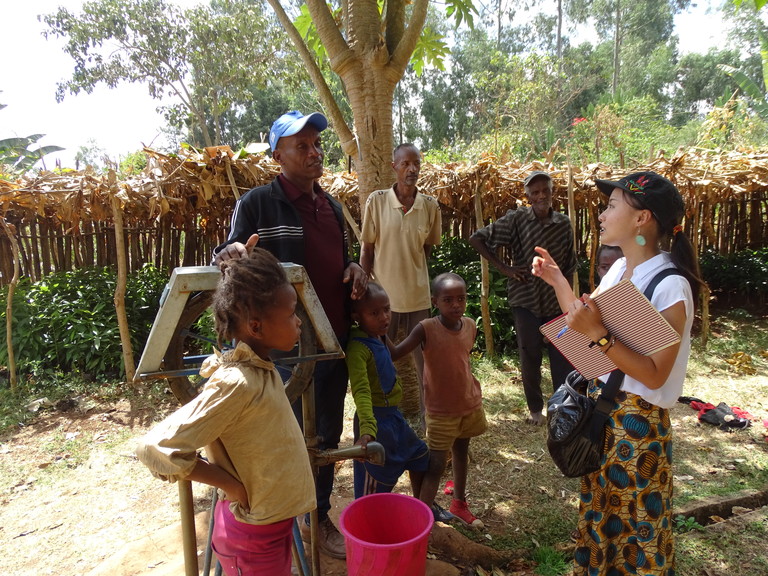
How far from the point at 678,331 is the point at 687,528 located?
5.99ft

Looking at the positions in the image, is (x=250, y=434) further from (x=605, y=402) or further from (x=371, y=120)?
(x=371, y=120)

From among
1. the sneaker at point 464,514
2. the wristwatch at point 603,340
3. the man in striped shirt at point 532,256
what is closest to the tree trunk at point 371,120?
the man in striped shirt at point 532,256

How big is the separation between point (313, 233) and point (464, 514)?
74.7 inches

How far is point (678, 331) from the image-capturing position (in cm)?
167

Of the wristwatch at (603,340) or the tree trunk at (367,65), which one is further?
the tree trunk at (367,65)

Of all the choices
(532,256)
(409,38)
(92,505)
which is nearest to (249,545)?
(92,505)

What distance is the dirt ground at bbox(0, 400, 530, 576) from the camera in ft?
8.64

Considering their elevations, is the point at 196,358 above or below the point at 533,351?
above

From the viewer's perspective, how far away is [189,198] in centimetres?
618

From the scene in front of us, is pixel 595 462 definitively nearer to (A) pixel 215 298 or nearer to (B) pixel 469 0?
(A) pixel 215 298

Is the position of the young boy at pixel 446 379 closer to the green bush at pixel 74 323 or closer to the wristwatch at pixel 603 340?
the wristwatch at pixel 603 340

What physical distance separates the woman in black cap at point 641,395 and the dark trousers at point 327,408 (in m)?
1.12

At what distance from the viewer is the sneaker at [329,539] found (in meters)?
2.54

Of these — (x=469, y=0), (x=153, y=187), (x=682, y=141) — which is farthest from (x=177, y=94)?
(x=682, y=141)
